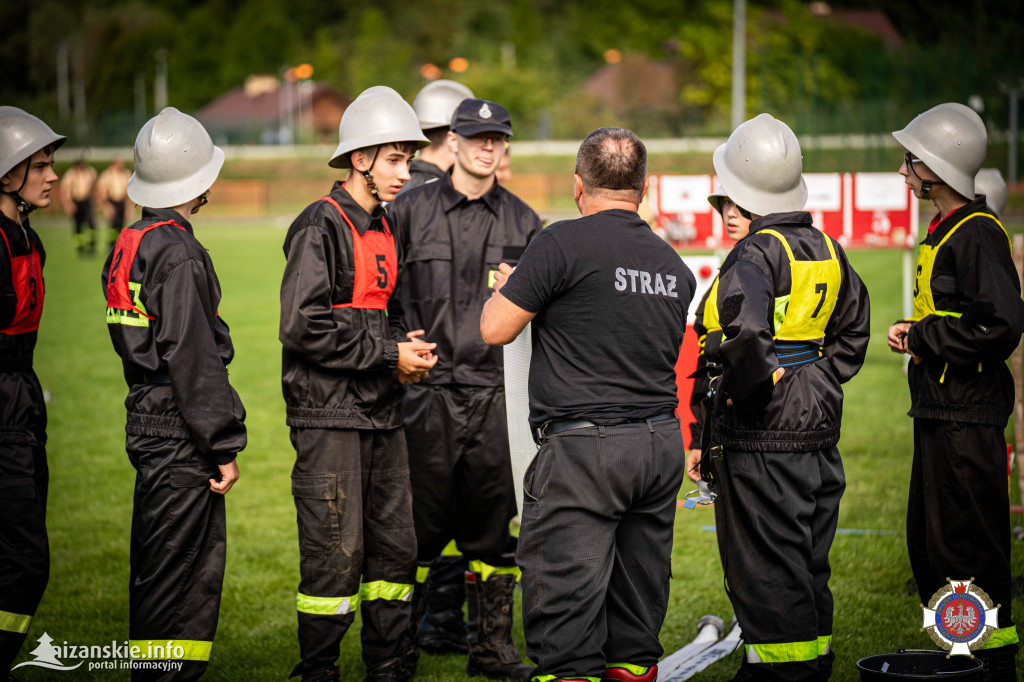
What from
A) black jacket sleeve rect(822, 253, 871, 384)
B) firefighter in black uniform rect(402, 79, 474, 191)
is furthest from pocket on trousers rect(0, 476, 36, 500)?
black jacket sleeve rect(822, 253, 871, 384)

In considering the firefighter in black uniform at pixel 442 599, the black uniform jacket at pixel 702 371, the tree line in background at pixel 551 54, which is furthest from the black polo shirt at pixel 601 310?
the tree line in background at pixel 551 54

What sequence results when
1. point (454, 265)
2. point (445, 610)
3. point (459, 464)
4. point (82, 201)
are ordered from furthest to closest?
point (82, 201)
point (445, 610)
point (454, 265)
point (459, 464)

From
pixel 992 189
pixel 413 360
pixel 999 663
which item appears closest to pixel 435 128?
pixel 413 360

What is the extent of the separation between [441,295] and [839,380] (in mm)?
2019

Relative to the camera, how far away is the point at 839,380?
15.3ft

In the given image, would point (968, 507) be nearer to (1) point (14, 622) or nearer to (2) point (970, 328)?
(2) point (970, 328)

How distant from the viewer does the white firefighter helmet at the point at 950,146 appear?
16.0 feet

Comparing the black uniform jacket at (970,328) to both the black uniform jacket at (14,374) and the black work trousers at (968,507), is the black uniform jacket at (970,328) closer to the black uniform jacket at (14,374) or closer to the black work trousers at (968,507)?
the black work trousers at (968,507)

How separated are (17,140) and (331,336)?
172cm

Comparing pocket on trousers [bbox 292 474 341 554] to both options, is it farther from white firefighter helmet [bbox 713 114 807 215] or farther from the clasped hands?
white firefighter helmet [bbox 713 114 807 215]

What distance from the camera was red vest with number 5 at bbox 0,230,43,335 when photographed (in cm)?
468

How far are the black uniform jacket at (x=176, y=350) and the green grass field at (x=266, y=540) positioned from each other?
150 centimetres

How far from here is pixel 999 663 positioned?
4.68m

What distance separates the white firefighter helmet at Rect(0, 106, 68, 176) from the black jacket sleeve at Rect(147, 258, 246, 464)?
1.06m
